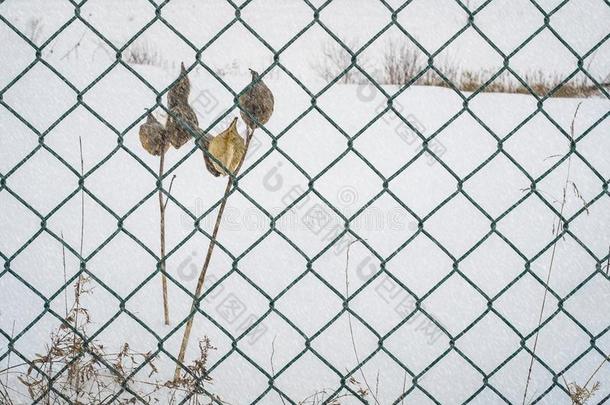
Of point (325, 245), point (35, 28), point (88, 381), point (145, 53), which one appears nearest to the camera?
point (88, 381)

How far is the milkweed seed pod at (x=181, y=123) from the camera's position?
1242 millimetres

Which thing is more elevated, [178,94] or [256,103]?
[178,94]

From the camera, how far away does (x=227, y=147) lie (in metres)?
1.29

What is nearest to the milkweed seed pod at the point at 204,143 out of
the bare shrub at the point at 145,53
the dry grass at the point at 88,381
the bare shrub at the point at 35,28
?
the dry grass at the point at 88,381

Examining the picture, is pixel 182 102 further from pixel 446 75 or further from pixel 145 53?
pixel 145 53

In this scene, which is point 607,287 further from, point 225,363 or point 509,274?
point 225,363

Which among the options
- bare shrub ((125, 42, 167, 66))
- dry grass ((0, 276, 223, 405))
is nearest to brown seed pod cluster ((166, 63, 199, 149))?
dry grass ((0, 276, 223, 405))

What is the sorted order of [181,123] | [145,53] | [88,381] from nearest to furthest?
[181,123]
[88,381]
[145,53]

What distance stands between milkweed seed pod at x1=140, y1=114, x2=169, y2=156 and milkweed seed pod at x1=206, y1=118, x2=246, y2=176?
28cm

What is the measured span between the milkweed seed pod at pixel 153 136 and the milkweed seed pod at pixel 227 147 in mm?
282

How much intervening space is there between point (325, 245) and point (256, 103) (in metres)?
1.29

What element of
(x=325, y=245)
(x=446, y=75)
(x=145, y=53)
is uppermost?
(x=145, y=53)

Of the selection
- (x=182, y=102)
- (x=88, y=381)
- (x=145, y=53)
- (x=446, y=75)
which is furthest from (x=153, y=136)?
(x=145, y=53)

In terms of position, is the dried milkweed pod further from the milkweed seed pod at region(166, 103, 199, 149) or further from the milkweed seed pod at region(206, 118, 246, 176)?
the milkweed seed pod at region(206, 118, 246, 176)
